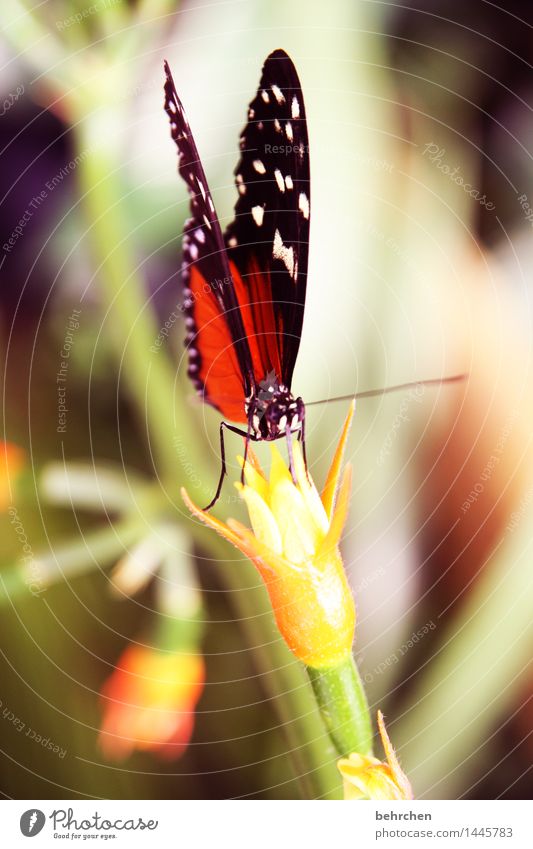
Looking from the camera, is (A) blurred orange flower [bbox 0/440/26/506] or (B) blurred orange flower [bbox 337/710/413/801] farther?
(A) blurred orange flower [bbox 0/440/26/506]

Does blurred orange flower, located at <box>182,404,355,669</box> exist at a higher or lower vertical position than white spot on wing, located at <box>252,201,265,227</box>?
lower

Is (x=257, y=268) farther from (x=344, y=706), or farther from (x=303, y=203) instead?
(x=344, y=706)

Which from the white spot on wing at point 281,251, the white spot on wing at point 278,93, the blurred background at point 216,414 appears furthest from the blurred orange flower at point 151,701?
the white spot on wing at point 278,93

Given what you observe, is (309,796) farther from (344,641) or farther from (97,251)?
(97,251)

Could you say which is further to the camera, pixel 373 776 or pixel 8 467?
pixel 8 467

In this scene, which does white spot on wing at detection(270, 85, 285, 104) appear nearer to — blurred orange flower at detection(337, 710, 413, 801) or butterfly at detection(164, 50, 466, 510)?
butterfly at detection(164, 50, 466, 510)

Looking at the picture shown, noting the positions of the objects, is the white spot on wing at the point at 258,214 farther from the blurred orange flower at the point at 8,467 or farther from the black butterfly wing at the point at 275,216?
the blurred orange flower at the point at 8,467
